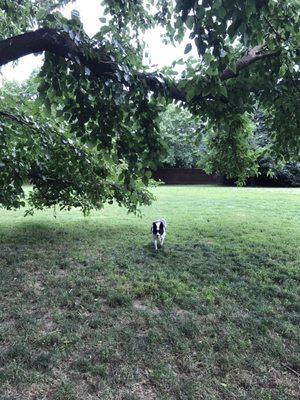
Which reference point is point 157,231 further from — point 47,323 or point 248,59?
point 248,59

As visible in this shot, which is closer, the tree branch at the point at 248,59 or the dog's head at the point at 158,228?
the tree branch at the point at 248,59

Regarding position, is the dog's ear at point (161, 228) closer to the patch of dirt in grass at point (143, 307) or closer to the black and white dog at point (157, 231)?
the black and white dog at point (157, 231)

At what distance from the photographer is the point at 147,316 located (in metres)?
4.84

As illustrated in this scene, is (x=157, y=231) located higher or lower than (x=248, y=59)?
lower

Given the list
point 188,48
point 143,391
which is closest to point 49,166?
point 188,48

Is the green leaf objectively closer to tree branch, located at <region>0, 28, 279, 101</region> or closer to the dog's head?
tree branch, located at <region>0, 28, 279, 101</region>

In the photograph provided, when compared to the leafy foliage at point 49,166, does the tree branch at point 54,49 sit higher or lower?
higher

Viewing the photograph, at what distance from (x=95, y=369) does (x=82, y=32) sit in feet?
10.2

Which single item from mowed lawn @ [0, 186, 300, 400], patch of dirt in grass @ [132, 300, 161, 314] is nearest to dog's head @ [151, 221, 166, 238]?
mowed lawn @ [0, 186, 300, 400]

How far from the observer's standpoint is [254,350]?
4.34 m

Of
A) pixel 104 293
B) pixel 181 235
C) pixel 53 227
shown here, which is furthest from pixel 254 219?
pixel 104 293

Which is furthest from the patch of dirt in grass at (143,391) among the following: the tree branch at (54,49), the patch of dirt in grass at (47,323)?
the tree branch at (54,49)

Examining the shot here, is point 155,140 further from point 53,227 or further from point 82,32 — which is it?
point 53,227

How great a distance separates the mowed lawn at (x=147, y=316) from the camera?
3.72 metres
